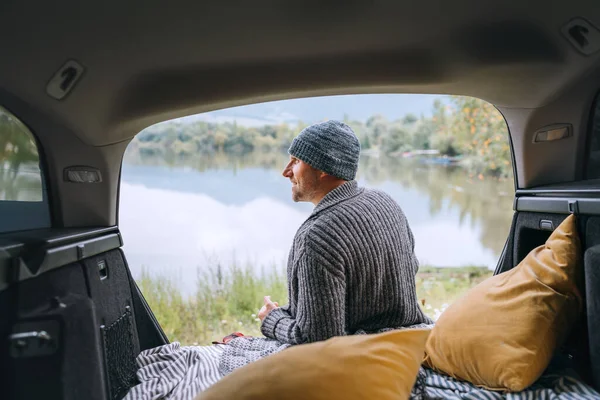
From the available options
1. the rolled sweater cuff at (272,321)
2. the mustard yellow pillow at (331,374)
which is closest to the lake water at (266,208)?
the rolled sweater cuff at (272,321)

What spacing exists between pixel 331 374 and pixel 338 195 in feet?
3.14

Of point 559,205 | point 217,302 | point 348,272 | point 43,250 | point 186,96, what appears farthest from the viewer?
point 217,302

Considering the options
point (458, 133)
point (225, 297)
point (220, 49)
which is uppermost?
point (220, 49)

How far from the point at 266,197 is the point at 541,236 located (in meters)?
1.68

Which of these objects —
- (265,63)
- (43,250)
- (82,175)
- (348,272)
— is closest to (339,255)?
(348,272)

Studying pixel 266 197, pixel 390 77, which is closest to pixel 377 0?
pixel 390 77

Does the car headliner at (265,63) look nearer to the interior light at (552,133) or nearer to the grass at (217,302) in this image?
the interior light at (552,133)

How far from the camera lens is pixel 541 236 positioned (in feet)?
7.79

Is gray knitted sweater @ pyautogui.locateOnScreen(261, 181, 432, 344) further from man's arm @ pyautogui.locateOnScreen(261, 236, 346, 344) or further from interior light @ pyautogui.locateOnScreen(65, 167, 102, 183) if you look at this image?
interior light @ pyautogui.locateOnScreen(65, 167, 102, 183)

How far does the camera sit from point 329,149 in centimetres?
197

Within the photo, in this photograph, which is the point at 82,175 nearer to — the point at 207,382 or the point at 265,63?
the point at 265,63

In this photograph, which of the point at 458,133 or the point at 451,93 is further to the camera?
the point at 458,133

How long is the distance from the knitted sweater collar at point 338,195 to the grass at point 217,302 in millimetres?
1459

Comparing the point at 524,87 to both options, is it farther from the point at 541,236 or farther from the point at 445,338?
the point at 445,338
